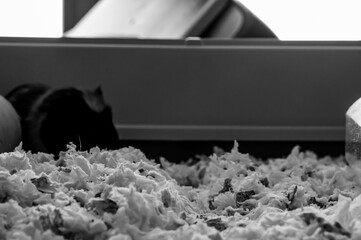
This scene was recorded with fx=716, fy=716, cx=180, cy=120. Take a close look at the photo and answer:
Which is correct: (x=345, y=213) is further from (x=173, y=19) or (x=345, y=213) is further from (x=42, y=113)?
(x=173, y=19)

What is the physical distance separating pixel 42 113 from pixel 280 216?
1.57 metres

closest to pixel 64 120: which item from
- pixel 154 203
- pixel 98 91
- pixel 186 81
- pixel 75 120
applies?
pixel 75 120

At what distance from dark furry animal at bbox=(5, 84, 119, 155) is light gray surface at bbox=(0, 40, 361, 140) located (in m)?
0.25

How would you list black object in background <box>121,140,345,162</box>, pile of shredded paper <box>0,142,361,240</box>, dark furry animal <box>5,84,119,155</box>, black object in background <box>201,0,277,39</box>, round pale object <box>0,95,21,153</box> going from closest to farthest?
pile of shredded paper <box>0,142,361,240</box> → round pale object <box>0,95,21,153</box> → dark furry animal <box>5,84,119,155</box> → black object in background <box>121,140,345,162</box> → black object in background <box>201,0,277,39</box>

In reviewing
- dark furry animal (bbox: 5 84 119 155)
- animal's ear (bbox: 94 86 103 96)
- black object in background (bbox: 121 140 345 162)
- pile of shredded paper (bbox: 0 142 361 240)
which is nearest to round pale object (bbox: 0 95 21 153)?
dark furry animal (bbox: 5 84 119 155)

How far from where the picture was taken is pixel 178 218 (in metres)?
1.34

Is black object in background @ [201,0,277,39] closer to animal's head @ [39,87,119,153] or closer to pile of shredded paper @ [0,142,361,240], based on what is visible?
animal's head @ [39,87,119,153]

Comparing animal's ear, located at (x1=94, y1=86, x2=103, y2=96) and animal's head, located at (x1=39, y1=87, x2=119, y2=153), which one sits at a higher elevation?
animal's ear, located at (x1=94, y1=86, x2=103, y2=96)

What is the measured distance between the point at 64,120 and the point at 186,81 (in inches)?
23.9

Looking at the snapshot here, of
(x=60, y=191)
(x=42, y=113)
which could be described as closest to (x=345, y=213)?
(x=60, y=191)

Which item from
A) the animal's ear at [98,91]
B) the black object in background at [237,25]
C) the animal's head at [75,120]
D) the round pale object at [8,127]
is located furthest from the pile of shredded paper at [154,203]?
the black object in background at [237,25]

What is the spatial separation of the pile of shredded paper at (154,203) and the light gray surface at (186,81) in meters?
0.88

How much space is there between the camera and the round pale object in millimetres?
2322

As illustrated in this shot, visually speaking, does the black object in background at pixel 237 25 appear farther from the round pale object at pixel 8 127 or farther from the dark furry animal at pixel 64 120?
the round pale object at pixel 8 127
